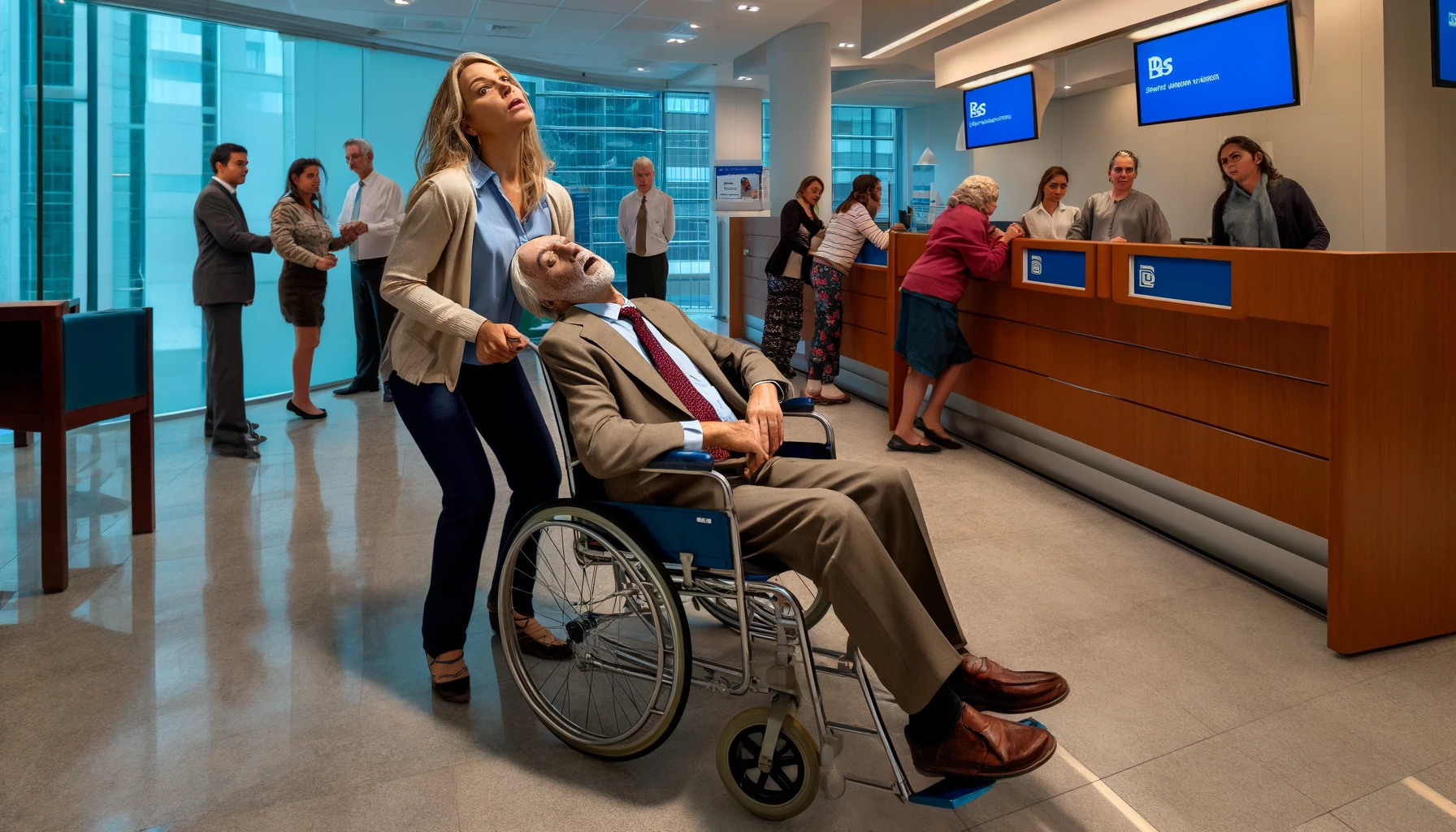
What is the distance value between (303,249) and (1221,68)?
17.1 feet

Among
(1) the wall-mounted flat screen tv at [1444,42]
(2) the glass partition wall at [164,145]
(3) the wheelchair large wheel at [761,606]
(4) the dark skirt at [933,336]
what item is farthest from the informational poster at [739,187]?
(3) the wheelchair large wheel at [761,606]

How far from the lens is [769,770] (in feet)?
6.24

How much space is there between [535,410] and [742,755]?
3.47 feet

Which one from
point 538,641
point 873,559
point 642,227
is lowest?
point 538,641

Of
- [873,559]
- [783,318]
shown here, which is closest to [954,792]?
[873,559]

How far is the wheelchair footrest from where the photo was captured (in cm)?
173

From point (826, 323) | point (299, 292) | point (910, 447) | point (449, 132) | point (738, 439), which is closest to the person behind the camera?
point (738, 439)

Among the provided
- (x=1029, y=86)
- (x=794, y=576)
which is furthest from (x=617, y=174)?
(x=794, y=576)

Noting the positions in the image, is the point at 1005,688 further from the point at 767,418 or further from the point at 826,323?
the point at 826,323

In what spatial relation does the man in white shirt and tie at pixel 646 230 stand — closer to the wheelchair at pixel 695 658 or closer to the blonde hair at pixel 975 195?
the blonde hair at pixel 975 195

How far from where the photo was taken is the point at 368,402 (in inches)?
269

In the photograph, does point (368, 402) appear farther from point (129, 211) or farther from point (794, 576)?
point (794, 576)

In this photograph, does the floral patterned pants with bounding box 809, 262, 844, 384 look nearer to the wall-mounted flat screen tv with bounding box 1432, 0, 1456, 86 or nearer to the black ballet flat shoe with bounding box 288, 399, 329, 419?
the black ballet flat shoe with bounding box 288, 399, 329, 419

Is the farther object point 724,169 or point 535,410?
point 724,169
